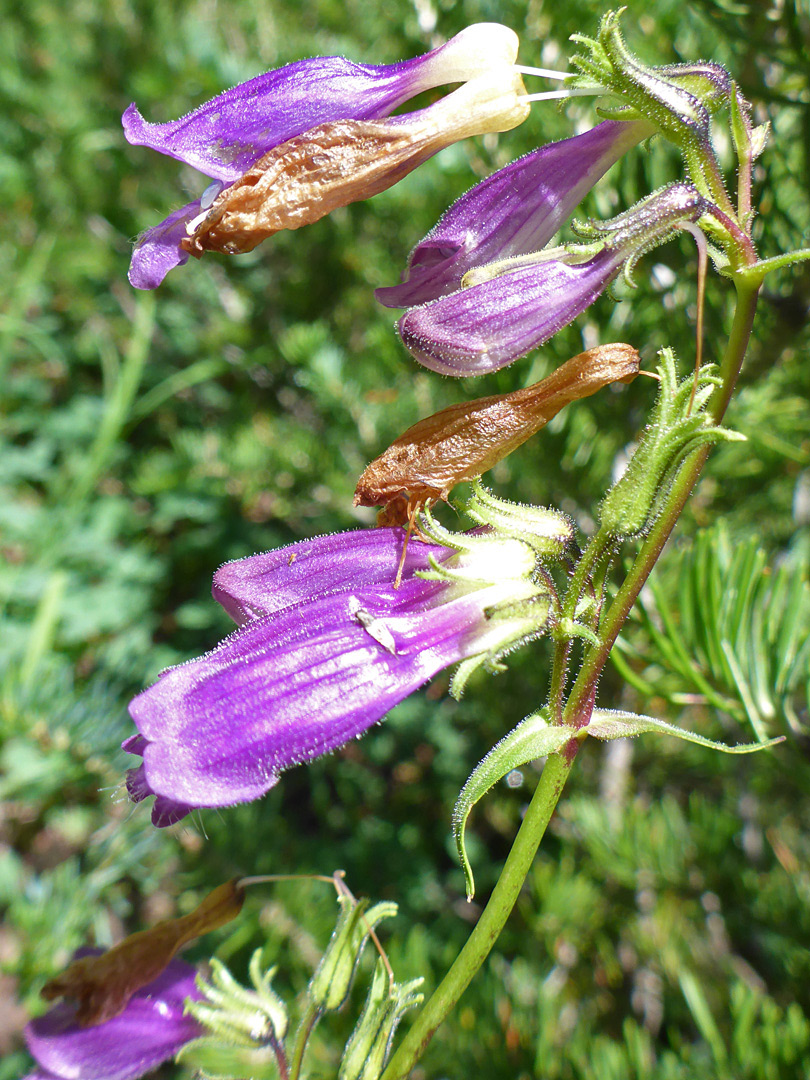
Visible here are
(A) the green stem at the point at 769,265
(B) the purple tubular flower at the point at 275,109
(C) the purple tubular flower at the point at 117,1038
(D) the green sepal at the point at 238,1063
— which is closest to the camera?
(A) the green stem at the point at 769,265

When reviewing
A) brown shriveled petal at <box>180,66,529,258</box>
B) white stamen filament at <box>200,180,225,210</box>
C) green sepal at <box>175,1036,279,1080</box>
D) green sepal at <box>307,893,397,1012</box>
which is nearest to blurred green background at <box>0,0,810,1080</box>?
green sepal at <box>175,1036,279,1080</box>

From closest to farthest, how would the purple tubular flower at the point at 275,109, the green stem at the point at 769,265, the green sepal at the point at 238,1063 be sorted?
the green stem at the point at 769,265 < the purple tubular flower at the point at 275,109 < the green sepal at the point at 238,1063

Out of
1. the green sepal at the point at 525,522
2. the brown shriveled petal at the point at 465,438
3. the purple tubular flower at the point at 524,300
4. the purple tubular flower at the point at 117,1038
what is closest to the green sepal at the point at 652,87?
the purple tubular flower at the point at 524,300

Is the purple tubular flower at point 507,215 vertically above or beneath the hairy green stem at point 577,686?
above

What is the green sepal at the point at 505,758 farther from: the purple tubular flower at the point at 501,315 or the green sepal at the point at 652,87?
the green sepal at the point at 652,87

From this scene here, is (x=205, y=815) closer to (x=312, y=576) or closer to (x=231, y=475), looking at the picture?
(x=231, y=475)

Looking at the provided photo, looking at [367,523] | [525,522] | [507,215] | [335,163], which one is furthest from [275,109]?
[367,523]
